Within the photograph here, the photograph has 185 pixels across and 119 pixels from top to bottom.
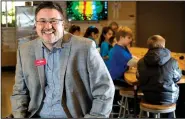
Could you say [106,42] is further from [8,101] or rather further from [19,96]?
[19,96]

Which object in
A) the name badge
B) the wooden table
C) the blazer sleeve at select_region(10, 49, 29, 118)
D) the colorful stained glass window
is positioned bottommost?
the wooden table

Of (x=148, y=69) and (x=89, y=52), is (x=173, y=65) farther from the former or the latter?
(x=89, y=52)

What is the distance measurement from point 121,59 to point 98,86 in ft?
6.31

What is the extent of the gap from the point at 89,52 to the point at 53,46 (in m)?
0.20

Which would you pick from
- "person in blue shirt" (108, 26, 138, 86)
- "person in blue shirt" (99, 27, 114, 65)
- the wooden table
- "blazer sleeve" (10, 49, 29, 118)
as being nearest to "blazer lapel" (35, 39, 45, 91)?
"blazer sleeve" (10, 49, 29, 118)

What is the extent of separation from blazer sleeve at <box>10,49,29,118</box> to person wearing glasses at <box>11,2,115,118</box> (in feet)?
0.07

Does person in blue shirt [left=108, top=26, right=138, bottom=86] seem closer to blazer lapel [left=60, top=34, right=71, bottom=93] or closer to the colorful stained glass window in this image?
blazer lapel [left=60, top=34, right=71, bottom=93]

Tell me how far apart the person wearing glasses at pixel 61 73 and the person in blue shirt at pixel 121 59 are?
187 cm

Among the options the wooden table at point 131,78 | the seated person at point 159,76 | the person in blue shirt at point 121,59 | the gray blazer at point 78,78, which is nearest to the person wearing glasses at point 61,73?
the gray blazer at point 78,78

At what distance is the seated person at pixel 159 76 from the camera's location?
296cm

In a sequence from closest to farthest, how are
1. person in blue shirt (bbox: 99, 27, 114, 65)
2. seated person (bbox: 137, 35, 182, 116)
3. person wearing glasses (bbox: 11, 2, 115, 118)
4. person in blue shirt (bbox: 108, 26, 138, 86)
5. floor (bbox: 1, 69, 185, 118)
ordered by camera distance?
person wearing glasses (bbox: 11, 2, 115, 118) → seated person (bbox: 137, 35, 182, 116) → person in blue shirt (bbox: 108, 26, 138, 86) → floor (bbox: 1, 69, 185, 118) → person in blue shirt (bbox: 99, 27, 114, 65)

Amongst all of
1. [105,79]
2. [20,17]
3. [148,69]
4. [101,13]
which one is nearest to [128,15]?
[101,13]

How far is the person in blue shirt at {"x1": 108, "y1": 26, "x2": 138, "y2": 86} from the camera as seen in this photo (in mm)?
3526

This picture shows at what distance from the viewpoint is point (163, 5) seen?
8352 millimetres
